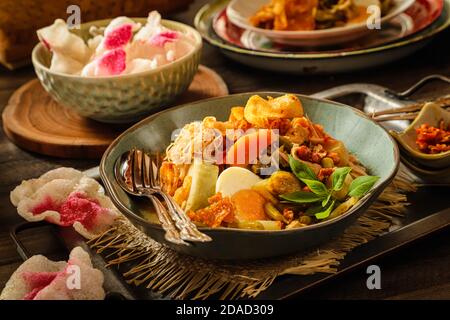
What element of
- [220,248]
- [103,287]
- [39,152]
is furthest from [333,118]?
[39,152]

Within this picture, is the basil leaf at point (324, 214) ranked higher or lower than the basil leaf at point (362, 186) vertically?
lower

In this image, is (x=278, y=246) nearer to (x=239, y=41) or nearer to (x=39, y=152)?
(x=39, y=152)

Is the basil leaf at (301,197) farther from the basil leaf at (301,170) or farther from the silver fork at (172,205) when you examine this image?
the silver fork at (172,205)

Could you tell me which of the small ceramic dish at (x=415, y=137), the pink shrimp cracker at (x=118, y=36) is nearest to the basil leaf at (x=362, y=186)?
the small ceramic dish at (x=415, y=137)

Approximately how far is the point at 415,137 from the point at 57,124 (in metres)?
0.82

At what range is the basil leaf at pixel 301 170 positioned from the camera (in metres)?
1.04

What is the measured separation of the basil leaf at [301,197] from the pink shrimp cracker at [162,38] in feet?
2.17

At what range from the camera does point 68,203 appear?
3.77 feet

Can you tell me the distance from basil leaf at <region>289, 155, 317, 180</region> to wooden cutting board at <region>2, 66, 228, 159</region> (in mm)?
562

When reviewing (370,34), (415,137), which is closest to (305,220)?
(415,137)

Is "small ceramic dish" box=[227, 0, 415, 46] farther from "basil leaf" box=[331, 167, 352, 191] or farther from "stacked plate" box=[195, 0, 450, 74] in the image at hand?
"basil leaf" box=[331, 167, 352, 191]

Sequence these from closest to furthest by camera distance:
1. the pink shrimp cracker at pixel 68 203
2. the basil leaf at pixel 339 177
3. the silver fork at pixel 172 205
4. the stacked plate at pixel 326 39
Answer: the silver fork at pixel 172 205 → the basil leaf at pixel 339 177 → the pink shrimp cracker at pixel 68 203 → the stacked plate at pixel 326 39

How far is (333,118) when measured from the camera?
1260mm

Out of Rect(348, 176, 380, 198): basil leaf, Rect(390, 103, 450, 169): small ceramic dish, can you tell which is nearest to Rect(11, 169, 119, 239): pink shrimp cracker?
Rect(348, 176, 380, 198): basil leaf
